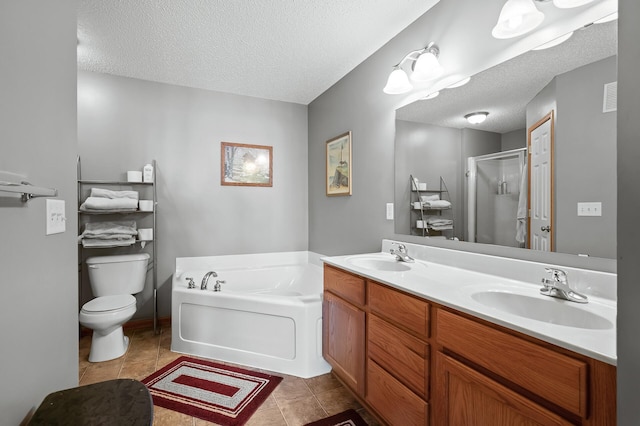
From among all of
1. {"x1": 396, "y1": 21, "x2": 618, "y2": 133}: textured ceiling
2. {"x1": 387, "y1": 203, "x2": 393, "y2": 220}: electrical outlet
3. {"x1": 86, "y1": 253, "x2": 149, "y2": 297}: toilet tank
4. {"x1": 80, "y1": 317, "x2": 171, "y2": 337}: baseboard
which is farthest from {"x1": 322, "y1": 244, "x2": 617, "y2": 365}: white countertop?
{"x1": 80, "y1": 317, "x2": 171, "y2": 337}: baseboard

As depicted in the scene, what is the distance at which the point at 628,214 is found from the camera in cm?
48

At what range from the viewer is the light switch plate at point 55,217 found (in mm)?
938

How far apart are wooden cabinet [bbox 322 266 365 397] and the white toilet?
1636 mm

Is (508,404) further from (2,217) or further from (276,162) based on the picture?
(276,162)

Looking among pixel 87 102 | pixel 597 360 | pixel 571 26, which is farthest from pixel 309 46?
pixel 597 360

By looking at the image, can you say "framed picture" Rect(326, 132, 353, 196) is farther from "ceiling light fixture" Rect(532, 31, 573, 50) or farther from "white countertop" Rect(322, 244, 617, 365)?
"ceiling light fixture" Rect(532, 31, 573, 50)

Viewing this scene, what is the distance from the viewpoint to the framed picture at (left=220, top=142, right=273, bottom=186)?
10.7 feet

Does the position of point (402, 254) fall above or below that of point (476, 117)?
below

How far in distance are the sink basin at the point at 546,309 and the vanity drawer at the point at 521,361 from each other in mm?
226

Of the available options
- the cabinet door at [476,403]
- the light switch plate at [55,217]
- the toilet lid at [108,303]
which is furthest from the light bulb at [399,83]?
the toilet lid at [108,303]

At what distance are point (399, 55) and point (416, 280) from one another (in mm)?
1670

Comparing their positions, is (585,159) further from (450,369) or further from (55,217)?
(55,217)

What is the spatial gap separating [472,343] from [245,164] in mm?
2897

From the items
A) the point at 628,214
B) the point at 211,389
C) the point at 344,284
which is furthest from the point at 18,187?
the point at 211,389
